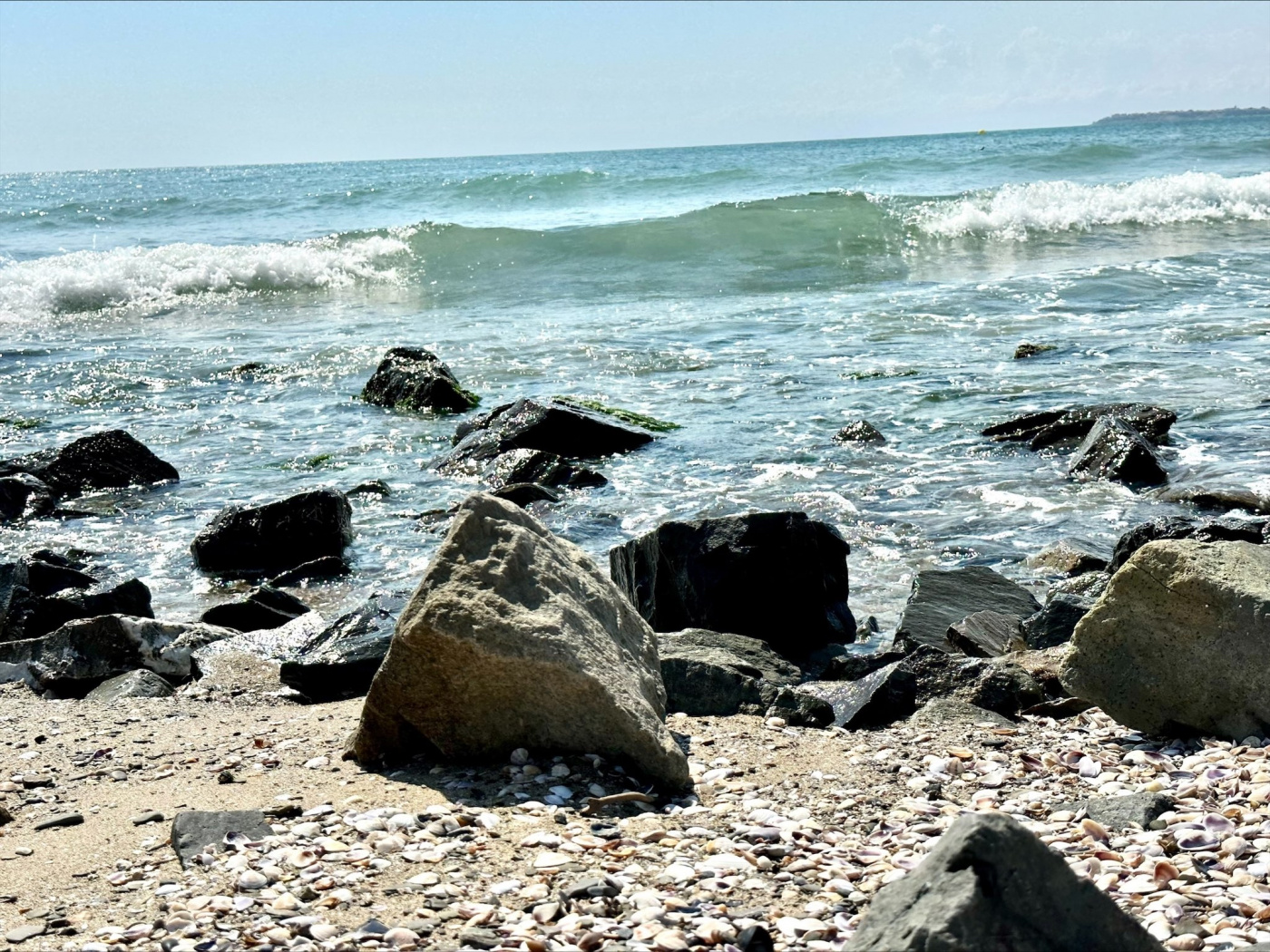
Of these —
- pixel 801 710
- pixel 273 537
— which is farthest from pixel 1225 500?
pixel 273 537

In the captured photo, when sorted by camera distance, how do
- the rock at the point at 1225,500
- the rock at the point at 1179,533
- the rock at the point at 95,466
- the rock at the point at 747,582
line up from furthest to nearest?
1. the rock at the point at 95,466
2. the rock at the point at 1225,500
3. the rock at the point at 1179,533
4. the rock at the point at 747,582

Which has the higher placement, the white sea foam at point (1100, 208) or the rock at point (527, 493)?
the white sea foam at point (1100, 208)

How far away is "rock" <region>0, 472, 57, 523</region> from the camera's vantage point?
390 inches

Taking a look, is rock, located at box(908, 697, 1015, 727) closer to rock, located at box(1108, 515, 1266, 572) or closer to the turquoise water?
the turquoise water

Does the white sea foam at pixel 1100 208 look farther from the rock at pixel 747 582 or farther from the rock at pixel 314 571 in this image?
the rock at pixel 747 582

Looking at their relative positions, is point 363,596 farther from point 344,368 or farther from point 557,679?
point 344,368

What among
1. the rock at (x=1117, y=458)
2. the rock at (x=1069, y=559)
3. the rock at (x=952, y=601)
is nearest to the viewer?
the rock at (x=952, y=601)

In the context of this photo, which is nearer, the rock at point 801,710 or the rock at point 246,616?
the rock at point 801,710

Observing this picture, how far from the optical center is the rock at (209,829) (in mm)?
3617

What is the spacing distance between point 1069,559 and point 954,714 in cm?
301

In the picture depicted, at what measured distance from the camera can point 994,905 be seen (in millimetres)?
2381

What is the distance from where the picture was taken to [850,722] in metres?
4.94

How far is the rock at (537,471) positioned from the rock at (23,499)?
340 cm

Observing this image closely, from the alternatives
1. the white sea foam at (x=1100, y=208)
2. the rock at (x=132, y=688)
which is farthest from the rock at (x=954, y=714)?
the white sea foam at (x=1100, y=208)
